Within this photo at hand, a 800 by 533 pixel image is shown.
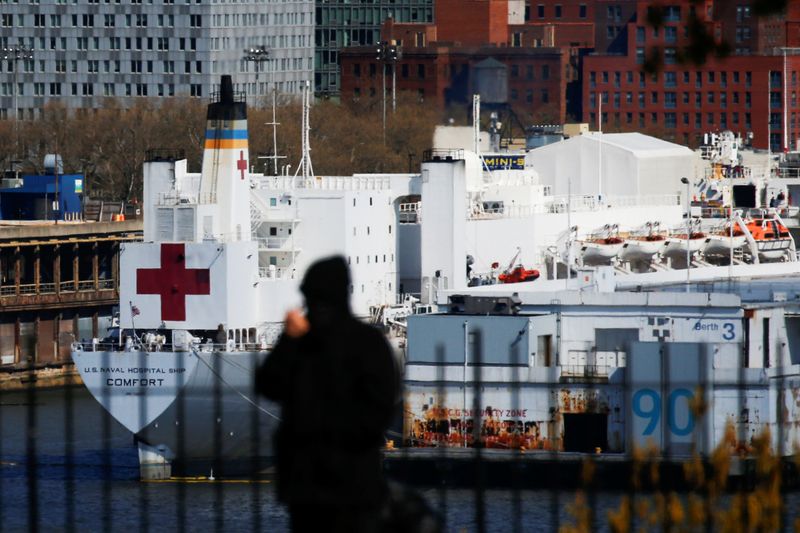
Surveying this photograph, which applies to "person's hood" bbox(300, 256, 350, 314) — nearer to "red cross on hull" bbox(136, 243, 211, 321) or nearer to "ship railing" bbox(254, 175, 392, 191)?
"red cross on hull" bbox(136, 243, 211, 321)

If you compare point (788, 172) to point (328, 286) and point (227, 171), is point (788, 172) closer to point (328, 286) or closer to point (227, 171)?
point (227, 171)

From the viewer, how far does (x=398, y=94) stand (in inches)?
3684

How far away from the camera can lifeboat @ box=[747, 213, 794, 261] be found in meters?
53.1

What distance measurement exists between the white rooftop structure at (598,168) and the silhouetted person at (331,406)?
2125 inches

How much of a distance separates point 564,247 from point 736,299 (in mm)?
17604

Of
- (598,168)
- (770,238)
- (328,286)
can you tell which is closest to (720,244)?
(770,238)

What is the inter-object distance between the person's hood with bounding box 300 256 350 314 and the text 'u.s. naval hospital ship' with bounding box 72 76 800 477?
16.0 metres

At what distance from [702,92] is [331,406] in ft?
297

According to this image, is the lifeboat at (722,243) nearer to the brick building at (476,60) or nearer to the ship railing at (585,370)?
the ship railing at (585,370)

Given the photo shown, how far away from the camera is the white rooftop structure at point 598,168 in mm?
62094

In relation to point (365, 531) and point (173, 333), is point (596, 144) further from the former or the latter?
point (365, 531)

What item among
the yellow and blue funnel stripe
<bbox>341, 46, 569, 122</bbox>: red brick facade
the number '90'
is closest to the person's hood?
the number '90'

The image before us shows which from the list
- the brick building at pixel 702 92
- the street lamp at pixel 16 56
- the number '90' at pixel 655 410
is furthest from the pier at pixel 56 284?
the brick building at pixel 702 92

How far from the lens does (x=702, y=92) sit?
96438 mm
